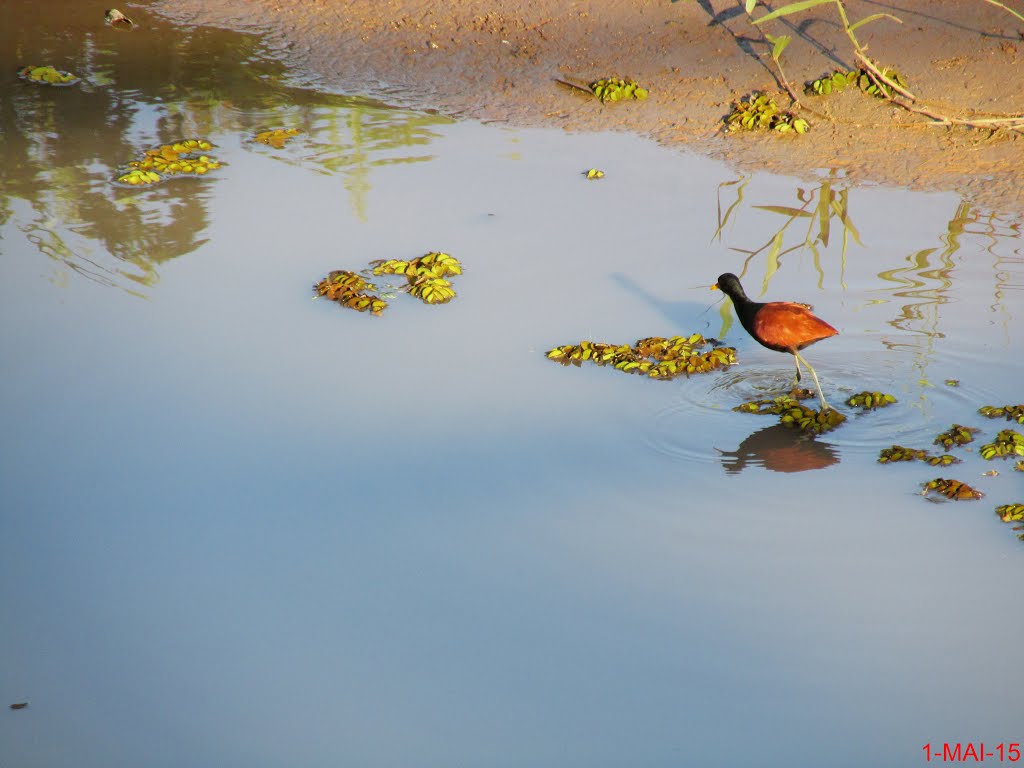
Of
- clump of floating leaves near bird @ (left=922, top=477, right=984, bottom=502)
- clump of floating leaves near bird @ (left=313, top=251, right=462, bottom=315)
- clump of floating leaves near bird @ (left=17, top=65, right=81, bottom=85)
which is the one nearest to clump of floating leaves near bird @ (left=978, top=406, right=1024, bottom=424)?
clump of floating leaves near bird @ (left=922, top=477, right=984, bottom=502)

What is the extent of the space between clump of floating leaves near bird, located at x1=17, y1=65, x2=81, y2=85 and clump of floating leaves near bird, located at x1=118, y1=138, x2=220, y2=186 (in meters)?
1.97

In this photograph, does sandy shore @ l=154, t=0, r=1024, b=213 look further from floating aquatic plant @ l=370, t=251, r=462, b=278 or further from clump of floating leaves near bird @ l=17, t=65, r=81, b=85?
floating aquatic plant @ l=370, t=251, r=462, b=278

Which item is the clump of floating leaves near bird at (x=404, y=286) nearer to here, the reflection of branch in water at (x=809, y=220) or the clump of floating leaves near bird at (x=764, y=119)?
the reflection of branch in water at (x=809, y=220)

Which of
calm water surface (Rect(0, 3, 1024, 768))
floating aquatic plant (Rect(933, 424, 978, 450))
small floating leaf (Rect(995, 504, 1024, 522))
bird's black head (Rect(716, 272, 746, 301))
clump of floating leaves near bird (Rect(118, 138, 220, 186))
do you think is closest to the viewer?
calm water surface (Rect(0, 3, 1024, 768))

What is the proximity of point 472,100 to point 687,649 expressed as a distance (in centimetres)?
603

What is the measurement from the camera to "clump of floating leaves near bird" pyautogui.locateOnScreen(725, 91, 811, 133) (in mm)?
7633

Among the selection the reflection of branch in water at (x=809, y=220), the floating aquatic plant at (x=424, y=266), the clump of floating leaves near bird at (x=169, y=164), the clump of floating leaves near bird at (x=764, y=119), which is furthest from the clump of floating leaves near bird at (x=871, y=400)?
the clump of floating leaves near bird at (x=169, y=164)

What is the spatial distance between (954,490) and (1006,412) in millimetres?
715

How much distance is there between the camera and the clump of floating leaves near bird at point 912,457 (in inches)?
174

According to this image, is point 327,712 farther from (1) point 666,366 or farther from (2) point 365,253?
(2) point 365,253

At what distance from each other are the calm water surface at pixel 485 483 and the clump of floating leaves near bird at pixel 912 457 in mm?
58

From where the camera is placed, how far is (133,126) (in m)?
8.06

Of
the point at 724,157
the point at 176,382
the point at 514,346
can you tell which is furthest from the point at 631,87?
the point at 176,382

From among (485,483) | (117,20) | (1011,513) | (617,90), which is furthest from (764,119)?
(117,20)
